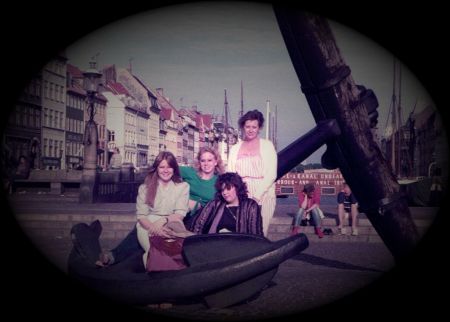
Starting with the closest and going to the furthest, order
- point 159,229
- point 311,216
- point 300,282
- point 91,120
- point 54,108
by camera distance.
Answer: point 159,229 → point 54,108 → point 91,120 → point 300,282 → point 311,216

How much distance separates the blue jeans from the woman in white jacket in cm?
341

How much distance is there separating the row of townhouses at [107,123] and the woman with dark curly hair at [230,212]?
23 centimetres

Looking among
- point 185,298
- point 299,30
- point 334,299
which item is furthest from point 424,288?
point 299,30

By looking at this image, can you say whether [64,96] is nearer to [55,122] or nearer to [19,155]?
[55,122]

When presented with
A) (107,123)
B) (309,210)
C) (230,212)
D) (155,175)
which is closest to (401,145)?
(230,212)

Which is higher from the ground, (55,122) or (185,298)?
(55,122)

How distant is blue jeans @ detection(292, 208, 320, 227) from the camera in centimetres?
727

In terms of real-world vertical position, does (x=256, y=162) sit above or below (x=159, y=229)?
above

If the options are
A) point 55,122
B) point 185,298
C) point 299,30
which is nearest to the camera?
point 299,30

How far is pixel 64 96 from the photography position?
435cm

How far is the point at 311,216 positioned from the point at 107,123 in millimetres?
4571

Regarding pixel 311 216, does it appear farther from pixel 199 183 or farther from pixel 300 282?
pixel 199 183

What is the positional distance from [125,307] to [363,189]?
72.4 inches

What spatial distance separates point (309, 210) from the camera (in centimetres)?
774
